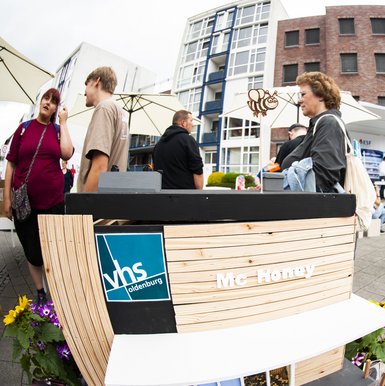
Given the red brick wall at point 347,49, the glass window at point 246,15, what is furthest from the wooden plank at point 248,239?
the glass window at point 246,15

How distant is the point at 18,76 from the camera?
4.28 metres

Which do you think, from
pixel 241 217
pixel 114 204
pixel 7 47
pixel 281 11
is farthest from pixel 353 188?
pixel 281 11

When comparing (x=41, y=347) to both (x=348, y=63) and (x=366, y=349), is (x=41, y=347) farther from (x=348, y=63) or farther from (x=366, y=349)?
(x=348, y=63)

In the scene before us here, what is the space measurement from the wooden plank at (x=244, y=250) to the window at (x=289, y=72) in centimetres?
2548

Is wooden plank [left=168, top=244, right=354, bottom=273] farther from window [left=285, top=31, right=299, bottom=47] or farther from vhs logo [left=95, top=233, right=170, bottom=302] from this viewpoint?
window [left=285, top=31, right=299, bottom=47]

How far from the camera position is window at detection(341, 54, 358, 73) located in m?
21.8

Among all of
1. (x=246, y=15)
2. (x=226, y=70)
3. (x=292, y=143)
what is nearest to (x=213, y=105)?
(x=226, y=70)

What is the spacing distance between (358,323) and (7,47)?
4836 mm

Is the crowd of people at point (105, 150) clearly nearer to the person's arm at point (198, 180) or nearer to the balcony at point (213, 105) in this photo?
the person's arm at point (198, 180)

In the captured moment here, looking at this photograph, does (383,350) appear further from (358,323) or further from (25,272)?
(25,272)

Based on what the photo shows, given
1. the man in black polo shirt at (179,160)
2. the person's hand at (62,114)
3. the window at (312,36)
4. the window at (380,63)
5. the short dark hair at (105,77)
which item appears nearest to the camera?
the short dark hair at (105,77)

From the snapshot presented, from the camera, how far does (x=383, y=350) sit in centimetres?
156

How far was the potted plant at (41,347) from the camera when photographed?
4.36ft

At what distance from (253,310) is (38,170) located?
2.12 metres
